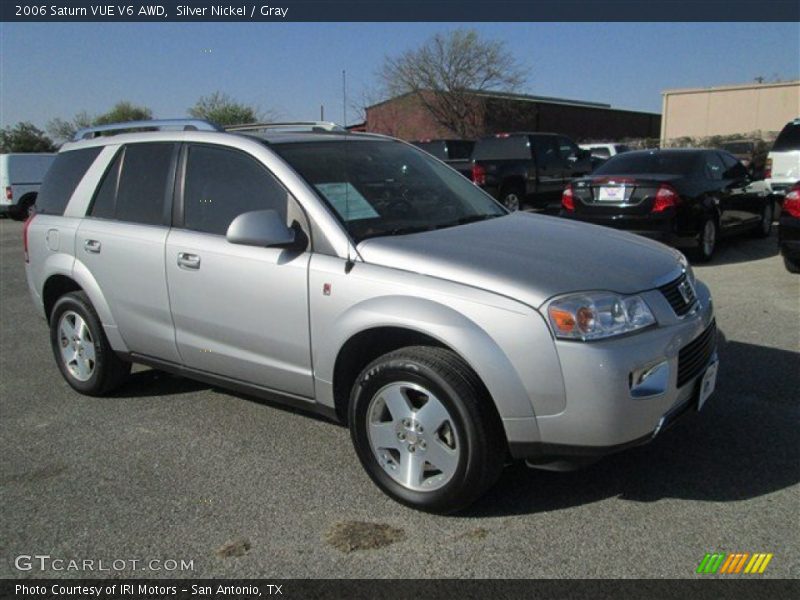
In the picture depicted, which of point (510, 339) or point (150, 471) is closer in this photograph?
point (510, 339)

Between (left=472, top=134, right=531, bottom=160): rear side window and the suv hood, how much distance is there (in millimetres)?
11303

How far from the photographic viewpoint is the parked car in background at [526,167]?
14.4 metres

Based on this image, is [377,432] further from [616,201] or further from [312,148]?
[616,201]

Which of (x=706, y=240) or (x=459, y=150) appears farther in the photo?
(x=459, y=150)

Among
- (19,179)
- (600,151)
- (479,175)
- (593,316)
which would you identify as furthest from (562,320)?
(600,151)

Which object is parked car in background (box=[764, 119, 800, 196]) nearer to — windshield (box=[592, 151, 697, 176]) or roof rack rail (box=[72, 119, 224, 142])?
windshield (box=[592, 151, 697, 176])

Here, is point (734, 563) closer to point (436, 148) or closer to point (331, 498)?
point (331, 498)

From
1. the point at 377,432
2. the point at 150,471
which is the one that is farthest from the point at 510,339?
the point at 150,471

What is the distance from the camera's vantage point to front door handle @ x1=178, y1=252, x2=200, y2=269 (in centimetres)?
403

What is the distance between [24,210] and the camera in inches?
869

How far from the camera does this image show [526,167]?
1466 centimetres

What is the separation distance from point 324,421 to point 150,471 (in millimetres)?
1083

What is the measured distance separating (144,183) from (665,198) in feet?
20.5

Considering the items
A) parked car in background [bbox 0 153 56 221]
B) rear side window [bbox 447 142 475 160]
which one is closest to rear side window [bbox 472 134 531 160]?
rear side window [bbox 447 142 475 160]
